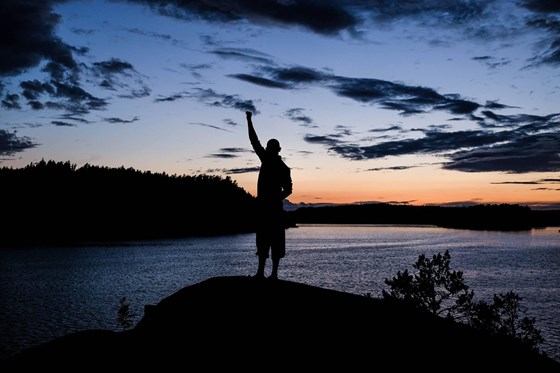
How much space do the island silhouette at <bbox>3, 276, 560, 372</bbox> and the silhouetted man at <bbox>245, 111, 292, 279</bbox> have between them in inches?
37.6

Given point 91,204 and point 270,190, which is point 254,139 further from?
point 91,204

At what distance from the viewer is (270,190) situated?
12.4 meters

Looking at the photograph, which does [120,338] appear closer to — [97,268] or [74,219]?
[97,268]

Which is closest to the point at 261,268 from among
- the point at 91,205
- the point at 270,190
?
the point at 270,190

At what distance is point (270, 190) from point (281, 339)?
3727 millimetres

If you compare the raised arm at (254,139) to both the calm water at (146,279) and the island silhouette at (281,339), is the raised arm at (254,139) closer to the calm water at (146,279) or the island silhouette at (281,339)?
the island silhouette at (281,339)

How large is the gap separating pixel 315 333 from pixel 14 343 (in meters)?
34.8

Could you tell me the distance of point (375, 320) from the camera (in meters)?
10.6

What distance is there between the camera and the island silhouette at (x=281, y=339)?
31.8ft

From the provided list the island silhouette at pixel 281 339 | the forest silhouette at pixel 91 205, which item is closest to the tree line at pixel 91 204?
the forest silhouette at pixel 91 205

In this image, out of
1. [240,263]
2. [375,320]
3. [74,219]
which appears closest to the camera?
[375,320]

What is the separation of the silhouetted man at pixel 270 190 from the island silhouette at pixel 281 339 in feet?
3.13

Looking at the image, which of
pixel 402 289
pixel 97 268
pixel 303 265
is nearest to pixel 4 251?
pixel 97 268

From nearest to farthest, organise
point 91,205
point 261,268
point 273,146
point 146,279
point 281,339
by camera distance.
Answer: point 281,339
point 261,268
point 273,146
point 146,279
point 91,205
